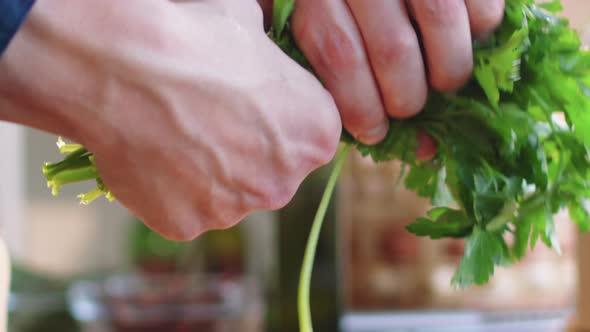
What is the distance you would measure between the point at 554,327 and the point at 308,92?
98cm

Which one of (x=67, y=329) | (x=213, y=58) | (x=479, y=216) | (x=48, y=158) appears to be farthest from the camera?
(x=48, y=158)

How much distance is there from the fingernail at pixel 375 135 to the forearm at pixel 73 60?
0.56 feet

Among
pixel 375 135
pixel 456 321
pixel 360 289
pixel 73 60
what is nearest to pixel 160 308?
pixel 360 289

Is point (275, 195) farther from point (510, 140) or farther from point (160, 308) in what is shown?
point (160, 308)

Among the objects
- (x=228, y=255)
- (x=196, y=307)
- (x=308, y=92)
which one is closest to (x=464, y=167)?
(x=308, y=92)

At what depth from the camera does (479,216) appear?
18.9 inches

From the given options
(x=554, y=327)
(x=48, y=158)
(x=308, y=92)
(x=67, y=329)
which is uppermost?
(x=308, y=92)

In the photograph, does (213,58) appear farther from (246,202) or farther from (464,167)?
(464,167)

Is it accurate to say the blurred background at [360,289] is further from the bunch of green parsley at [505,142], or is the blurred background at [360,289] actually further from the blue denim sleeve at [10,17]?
the blue denim sleeve at [10,17]

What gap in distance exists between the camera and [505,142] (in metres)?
0.47

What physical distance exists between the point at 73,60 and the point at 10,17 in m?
0.03

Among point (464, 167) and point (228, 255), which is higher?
point (464, 167)

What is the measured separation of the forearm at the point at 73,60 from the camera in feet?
1.07

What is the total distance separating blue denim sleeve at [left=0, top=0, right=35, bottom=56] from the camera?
32 cm
